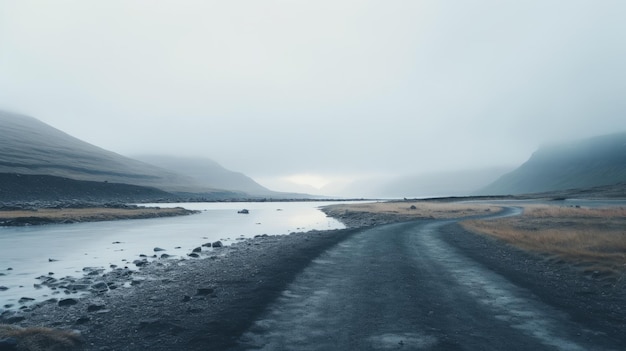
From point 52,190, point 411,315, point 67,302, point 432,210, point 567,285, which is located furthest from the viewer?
point 52,190

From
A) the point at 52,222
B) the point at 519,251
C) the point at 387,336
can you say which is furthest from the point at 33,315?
the point at 52,222

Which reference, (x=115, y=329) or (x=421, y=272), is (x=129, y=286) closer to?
(x=115, y=329)

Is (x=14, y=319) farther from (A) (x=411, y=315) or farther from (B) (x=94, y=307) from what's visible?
(A) (x=411, y=315)

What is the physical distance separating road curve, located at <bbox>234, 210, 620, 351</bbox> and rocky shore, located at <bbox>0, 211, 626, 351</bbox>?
90cm

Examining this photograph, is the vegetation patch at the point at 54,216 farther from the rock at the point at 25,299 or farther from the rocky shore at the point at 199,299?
the rock at the point at 25,299

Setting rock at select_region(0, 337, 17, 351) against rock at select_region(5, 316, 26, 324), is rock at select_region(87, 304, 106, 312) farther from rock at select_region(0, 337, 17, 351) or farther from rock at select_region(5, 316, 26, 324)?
rock at select_region(0, 337, 17, 351)

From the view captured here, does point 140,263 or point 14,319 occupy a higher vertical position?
point 140,263

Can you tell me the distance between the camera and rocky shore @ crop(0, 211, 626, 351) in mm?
11914

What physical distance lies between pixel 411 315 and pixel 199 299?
8390mm

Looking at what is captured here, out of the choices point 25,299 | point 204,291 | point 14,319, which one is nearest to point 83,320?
point 14,319

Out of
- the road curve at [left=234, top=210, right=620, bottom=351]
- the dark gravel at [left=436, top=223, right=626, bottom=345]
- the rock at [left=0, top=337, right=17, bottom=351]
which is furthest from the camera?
the dark gravel at [left=436, top=223, right=626, bottom=345]

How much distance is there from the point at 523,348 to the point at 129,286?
17279 millimetres

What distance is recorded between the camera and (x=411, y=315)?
13398 millimetres

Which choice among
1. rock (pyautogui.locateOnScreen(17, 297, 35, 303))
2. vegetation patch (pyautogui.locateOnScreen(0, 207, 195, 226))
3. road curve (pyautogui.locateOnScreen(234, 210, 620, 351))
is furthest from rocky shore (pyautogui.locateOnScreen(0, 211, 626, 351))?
vegetation patch (pyautogui.locateOnScreen(0, 207, 195, 226))
